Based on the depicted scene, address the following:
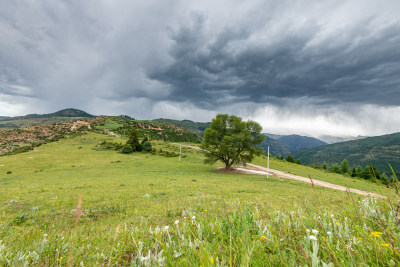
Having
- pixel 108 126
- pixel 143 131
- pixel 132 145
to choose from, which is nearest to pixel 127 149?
pixel 132 145

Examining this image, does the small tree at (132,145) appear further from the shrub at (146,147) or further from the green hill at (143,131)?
the green hill at (143,131)

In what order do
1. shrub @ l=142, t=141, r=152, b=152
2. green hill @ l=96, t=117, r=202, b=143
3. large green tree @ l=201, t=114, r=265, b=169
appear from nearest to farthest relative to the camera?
large green tree @ l=201, t=114, r=265, b=169 → shrub @ l=142, t=141, r=152, b=152 → green hill @ l=96, t=117, r=202, b=143

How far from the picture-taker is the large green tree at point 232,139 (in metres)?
36.1

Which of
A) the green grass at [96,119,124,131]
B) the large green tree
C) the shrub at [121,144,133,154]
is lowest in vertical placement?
the shrub at [121,144,133,154]

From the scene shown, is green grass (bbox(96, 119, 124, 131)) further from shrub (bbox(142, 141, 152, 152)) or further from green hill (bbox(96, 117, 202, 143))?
shrub (bbox(142, 141, 152, 152))

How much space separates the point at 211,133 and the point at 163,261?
36.3 metres

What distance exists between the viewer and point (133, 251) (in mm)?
2598

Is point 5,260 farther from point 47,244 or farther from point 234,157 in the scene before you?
point 234,157

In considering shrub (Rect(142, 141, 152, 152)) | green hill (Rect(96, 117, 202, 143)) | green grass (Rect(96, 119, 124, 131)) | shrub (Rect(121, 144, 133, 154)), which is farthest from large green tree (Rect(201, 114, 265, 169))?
green grass (Rect(96, 119, 124, 131))

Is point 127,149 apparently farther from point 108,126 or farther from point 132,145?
point 108,126

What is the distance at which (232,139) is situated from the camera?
36062 mm

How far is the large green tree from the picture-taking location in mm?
36125

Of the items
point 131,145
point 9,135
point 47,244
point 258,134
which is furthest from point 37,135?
point 47,244

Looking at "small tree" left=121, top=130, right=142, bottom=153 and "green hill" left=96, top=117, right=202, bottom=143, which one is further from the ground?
"green hill" left=96, top=117, right=202, bottom=143
